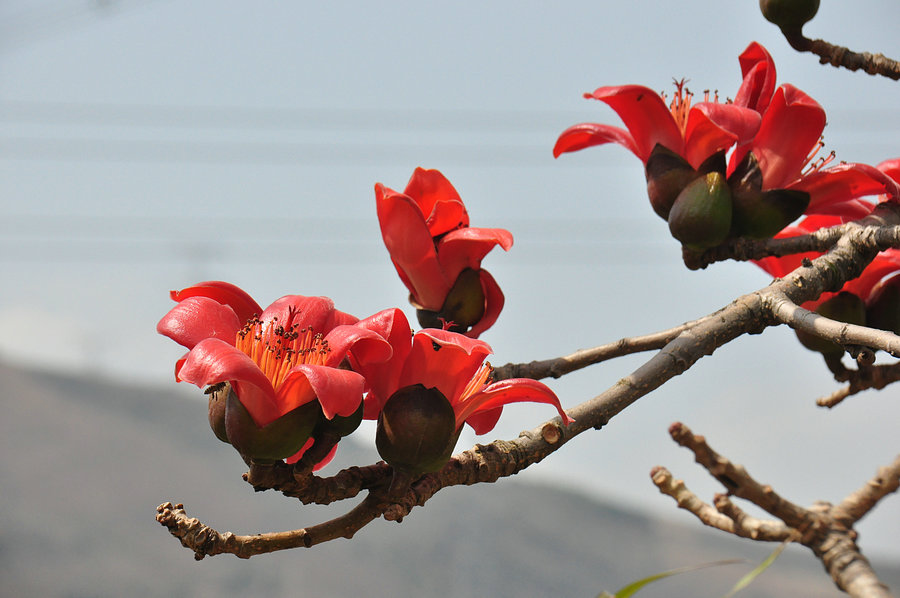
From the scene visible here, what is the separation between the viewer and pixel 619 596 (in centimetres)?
38

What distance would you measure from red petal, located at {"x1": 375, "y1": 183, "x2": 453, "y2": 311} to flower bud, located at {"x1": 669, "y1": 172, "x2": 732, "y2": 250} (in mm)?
232

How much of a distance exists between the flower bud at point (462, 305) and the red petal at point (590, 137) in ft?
0.59

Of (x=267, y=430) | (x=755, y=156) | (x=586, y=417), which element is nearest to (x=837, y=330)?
(x=586, y=417)

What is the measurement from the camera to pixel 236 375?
0.50 m

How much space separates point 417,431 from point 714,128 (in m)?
0.43

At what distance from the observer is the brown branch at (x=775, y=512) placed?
3.00 ft

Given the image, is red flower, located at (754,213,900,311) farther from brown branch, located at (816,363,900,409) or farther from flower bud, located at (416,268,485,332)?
flower bud, located at (416,268,485,332)

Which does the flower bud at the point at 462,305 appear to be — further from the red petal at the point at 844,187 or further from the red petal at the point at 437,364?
the red petal at the point at 844,187

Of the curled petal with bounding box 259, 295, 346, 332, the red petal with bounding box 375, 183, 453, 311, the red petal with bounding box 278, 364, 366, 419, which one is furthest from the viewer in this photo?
the red petal with bounding box 375, 183, 453, 311

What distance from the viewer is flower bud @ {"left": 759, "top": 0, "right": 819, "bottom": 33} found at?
0.84 m

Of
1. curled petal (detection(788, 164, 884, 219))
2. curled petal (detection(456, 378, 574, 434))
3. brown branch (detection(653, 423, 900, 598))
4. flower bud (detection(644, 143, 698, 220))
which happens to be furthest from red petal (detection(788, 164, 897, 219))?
curled petal (detection(456, 378, 574, 434))

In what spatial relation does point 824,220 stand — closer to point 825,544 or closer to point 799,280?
point 799,280

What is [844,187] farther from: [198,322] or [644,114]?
[198,322]

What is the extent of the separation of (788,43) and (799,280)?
29 centimetres
